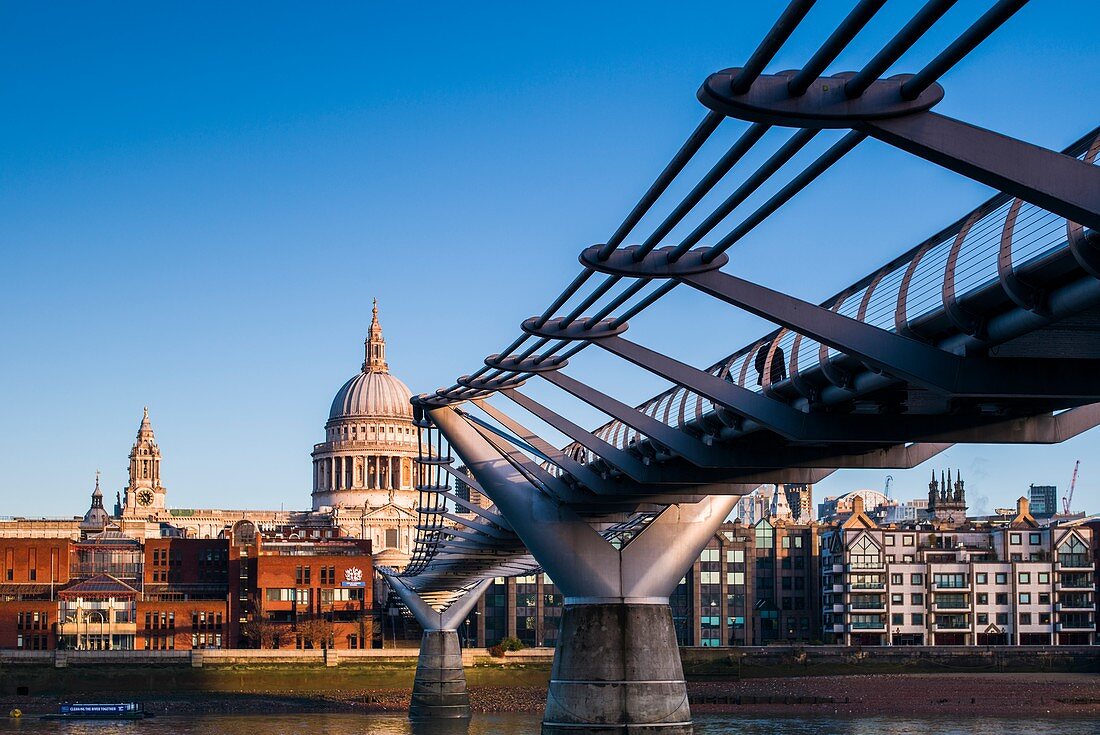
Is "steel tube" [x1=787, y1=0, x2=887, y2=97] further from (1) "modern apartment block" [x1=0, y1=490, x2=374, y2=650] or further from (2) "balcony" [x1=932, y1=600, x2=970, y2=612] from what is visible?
(2) "balcony" [x1=932, y1=600, x2=970, y2=612]

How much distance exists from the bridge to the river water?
19.8 metres

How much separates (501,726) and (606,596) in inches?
1485

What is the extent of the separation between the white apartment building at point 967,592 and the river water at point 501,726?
38.7 m

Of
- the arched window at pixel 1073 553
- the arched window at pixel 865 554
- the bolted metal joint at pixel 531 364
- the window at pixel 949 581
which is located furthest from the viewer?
the arched window at pixel 865 554

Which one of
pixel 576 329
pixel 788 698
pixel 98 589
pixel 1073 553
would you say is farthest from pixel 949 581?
pixel 576 329

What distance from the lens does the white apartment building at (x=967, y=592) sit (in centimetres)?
12006

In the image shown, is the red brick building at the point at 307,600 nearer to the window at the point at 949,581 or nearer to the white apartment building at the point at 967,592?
the white apartment building at the point at 967,592

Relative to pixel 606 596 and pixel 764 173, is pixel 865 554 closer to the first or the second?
pixel 606 596

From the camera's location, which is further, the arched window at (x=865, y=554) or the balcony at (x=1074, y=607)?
the arched window at (x=865, y=554)

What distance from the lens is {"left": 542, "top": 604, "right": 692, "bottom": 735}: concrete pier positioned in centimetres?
4050

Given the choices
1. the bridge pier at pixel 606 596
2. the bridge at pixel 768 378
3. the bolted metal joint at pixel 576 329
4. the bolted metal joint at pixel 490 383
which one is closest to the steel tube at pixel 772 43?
the bridge at pixel 768 378

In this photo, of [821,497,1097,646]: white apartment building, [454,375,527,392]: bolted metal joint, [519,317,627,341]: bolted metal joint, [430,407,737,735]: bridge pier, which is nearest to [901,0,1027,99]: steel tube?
[519,317,627,341]: bolted metal joint

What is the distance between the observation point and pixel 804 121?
1347 cm

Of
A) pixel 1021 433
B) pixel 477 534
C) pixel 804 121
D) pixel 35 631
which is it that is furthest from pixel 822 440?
pixel 35 631
